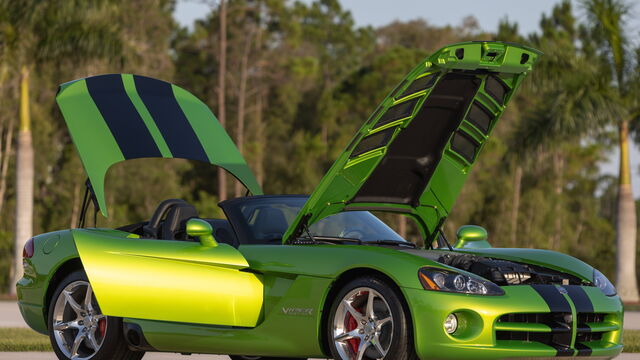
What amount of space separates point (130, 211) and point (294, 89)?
1578 cm

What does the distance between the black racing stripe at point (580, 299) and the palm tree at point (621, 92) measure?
21834 mm

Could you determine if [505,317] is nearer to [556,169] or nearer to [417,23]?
[556,169]

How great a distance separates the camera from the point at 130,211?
54406 millimetres

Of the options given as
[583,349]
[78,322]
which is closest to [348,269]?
[583,349]

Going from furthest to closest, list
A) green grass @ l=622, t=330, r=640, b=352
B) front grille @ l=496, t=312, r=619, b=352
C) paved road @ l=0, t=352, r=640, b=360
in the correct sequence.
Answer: green grass @ l=622, t=330, r=640, b=352 → paved road @ l=0, t=352, r=640, b=360 → front grille @ l=496, t=312, r=619, b=352

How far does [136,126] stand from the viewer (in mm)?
10602

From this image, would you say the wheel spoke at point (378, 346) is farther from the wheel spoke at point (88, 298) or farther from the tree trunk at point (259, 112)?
the tree trunk at point (259, 112)

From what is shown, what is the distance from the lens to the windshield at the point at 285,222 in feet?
29.6

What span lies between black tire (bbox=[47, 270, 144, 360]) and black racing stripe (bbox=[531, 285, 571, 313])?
10.7ft

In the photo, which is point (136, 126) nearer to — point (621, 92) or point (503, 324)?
point (503, 324)

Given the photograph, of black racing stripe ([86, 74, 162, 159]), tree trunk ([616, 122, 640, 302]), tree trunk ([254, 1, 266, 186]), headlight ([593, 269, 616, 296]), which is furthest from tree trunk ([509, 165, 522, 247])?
headlight ([593, 269, 616, 296])

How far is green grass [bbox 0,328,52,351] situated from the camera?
1237 cm

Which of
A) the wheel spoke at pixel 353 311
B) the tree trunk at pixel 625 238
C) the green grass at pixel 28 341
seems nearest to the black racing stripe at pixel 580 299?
the wheel spoke at pixel 353 311

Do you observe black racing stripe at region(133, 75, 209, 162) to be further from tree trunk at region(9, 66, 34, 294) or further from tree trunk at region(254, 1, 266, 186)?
tree trunk at region(254, 1, 266, 186)
